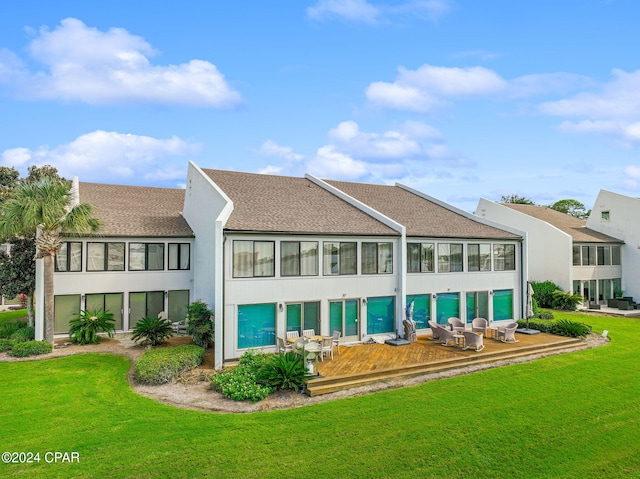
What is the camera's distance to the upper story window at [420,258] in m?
19.9

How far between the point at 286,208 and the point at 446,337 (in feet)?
30.8

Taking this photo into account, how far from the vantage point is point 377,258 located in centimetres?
1878

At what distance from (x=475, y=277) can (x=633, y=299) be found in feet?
67.7

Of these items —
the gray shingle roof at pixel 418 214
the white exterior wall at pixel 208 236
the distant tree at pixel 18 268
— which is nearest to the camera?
the white exterior wall at pixel 208 236

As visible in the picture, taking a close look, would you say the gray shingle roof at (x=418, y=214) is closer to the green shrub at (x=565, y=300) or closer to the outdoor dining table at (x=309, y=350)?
the outdoor dining table at (x=309, y=350)

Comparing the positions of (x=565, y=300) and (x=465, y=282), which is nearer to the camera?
(x=465, y=282)

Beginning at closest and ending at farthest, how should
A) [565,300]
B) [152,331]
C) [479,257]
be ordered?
[152,331]
[479,257]
[565,300]

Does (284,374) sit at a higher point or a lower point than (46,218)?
lower

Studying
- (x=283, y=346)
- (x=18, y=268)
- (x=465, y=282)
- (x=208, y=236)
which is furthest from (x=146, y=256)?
(x=465, y=282)

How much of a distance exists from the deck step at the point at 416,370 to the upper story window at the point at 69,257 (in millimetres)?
14093

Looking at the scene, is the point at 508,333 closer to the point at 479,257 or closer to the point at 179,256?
the point at 479,257

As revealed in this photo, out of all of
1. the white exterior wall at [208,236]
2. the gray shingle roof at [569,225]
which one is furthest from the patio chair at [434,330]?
the gray shingle roof at [569,225]

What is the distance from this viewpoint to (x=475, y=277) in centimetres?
2147

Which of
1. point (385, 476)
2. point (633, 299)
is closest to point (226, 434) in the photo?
point (385, 476)
